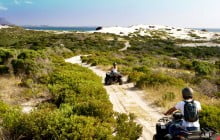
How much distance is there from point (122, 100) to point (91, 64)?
18186 mm

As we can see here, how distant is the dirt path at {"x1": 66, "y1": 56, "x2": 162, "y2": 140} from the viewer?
436 inches

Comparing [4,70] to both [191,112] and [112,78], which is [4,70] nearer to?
[112,78]

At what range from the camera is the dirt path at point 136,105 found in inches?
436

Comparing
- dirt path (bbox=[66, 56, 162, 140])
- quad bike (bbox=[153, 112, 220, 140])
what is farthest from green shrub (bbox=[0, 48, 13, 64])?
quad bike (bbox=[153, 112, 220, 140])

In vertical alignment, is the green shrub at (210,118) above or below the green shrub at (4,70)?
above

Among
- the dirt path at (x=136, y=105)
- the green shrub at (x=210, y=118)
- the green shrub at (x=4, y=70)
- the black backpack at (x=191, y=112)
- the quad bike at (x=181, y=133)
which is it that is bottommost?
the dirt path at (x=136, y=105)

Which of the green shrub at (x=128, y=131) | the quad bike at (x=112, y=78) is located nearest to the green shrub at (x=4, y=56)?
the quad bike at (x=112, y=78)

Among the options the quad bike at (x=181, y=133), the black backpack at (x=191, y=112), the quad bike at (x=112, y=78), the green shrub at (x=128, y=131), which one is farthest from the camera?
the quad bike at (x=112, y=78)

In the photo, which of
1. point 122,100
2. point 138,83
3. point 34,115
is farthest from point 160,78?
point 34,115

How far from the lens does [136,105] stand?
1470 centimetres

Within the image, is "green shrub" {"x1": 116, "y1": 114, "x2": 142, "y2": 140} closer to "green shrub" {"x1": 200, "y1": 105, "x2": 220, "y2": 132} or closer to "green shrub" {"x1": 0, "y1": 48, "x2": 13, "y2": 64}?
"green shrub" {"x1": 200, "y1": 105, "x2": 220, "y2": 132}

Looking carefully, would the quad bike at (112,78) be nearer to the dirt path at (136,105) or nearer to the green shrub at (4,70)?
the dirt path at (136,105)

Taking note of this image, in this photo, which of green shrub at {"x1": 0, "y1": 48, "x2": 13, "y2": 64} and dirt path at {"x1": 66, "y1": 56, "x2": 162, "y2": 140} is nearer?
dirt path at {"x1": 66, "y1": 56, "x2": 162, "y2": 140}

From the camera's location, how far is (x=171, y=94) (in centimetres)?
1488
